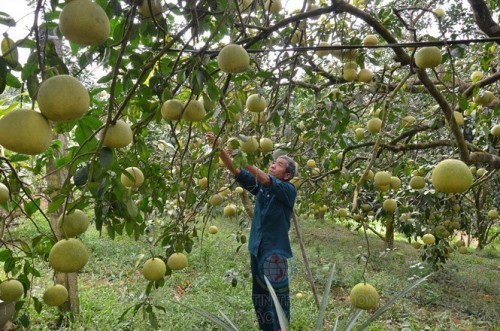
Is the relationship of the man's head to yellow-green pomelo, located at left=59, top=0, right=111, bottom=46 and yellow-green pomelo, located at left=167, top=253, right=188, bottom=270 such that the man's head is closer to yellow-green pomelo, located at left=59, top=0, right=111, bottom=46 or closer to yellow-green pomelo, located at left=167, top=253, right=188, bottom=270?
yellow-green pomelo, located at left=167, top=253, right=188, bottom=270

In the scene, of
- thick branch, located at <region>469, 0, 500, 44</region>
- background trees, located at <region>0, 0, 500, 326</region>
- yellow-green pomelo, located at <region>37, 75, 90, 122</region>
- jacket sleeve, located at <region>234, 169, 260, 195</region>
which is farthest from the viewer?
jacket sleeve, located at <region>234, 169, 260, 195</region>

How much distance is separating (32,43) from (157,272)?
2.86 ft

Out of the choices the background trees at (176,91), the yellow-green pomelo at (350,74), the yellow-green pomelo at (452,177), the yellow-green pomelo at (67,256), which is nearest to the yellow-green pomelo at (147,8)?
the background trees at (176,91)

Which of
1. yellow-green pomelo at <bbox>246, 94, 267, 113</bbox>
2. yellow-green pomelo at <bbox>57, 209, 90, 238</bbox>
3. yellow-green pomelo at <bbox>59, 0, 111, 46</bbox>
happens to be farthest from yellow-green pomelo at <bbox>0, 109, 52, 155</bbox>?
yellow-green pomelo at <bbox>246, 94, 267, 113</bbox>

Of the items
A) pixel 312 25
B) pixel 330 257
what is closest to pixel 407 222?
pixel 312 25

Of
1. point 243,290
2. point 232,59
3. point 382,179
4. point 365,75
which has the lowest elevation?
point 243,290

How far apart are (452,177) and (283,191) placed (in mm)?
1323

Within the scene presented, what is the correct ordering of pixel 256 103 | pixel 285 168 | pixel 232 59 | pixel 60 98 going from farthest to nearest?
pixel 285 168, pixel 256 103, pixel 232 59, pixel 60 98

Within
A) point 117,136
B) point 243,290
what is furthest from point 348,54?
point 243,290

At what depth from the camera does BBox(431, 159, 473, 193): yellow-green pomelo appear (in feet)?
4.13

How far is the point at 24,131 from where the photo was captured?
0.75 metres

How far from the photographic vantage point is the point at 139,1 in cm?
84

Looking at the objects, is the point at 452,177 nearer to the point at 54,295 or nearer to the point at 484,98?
the point at 484,98

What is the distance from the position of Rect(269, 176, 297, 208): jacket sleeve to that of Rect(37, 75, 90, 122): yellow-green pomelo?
181 cm
